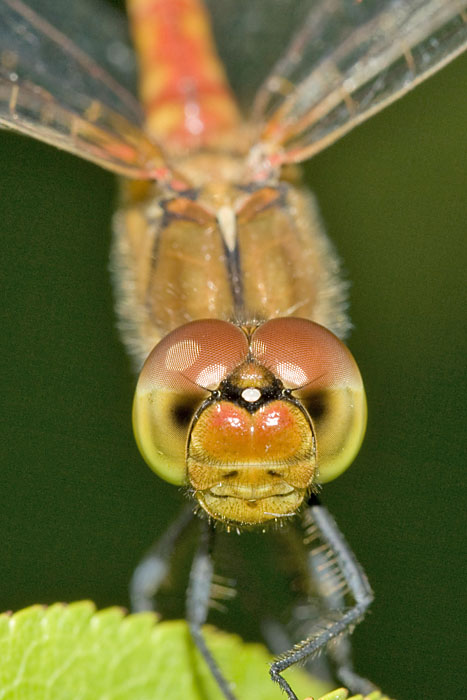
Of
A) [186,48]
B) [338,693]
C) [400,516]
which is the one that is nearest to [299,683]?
[338,693]

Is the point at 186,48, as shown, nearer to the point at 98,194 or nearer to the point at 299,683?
the point at 98,194

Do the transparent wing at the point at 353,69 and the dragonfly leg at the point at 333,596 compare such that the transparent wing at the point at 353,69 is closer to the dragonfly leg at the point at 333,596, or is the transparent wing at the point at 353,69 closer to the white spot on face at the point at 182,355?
the white spot on face at the point at 182,355

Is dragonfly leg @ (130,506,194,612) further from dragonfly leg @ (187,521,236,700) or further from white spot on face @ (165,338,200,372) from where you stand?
white spot on face @ (165,338,200,372)

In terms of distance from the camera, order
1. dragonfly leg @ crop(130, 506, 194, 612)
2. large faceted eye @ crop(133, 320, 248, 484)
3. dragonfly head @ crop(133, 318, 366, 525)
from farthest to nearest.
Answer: dragonfly leg @ crop(130, 506, 194, 612) < large faceted eye @ crop(133, 320, 248, 484) < dragonfly head @ crop(133, 318, 366, 525)

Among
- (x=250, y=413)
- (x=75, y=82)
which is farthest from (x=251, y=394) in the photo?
(x=75, y=82)

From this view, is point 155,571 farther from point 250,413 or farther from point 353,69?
point 353,69

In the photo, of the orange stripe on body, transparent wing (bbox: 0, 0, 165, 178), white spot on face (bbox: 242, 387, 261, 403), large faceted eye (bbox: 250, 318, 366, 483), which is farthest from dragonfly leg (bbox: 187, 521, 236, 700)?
the orange stripe on body
